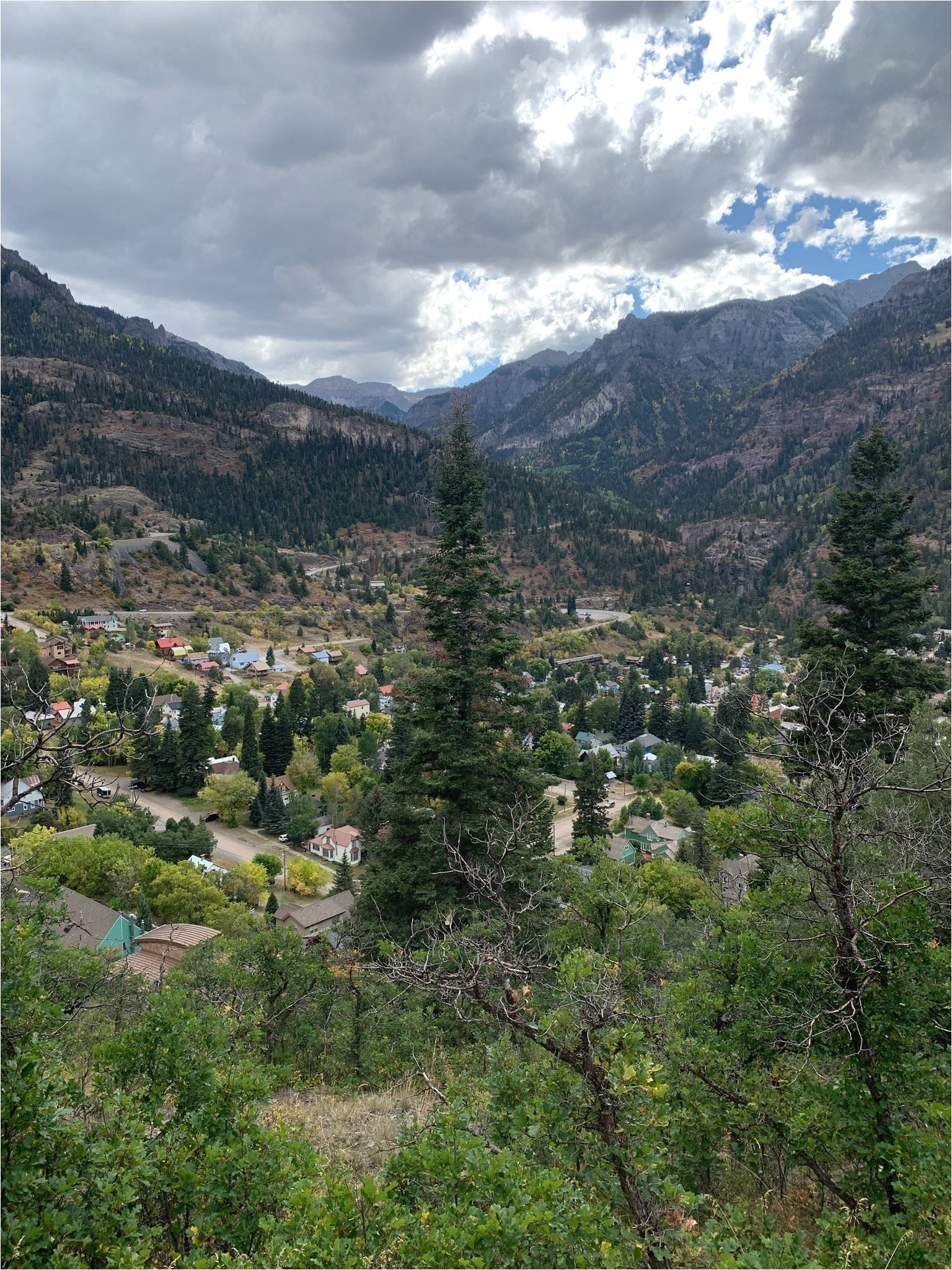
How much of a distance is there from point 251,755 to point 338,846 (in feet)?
35.6

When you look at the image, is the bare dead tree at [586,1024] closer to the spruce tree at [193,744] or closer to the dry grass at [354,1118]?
the dry grass at [354,1118]

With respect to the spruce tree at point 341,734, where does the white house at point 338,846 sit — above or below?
below

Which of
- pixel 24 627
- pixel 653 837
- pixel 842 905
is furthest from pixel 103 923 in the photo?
pixel 24 627

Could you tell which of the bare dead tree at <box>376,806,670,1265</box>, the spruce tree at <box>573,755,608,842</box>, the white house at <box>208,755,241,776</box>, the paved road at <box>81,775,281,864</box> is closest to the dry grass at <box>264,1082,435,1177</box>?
the bare dead tree at <box>376,806,670,1265</box>

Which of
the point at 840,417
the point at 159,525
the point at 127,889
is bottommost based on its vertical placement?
the point at 127,889

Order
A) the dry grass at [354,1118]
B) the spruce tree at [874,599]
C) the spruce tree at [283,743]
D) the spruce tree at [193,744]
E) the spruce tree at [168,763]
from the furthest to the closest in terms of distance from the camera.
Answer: the spruce tree at [283,743]
the spruce tree at [193,744]
the spruce tree at [168,763]
the spruce tree at [874,599]
the dry grass at [354,1118]

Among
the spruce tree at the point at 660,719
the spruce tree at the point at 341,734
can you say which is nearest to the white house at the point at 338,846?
the spruce tree at the point at 341,734

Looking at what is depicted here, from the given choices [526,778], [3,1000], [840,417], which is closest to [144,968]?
[526,778]

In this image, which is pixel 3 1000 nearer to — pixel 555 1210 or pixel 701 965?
pixel 555 1210

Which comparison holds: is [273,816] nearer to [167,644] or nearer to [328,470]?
[167,644]

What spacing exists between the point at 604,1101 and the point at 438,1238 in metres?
1.25

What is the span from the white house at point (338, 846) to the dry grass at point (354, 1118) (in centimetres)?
2982

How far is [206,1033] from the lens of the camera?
15.1 ft

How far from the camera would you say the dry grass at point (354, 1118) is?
15.8 feet
